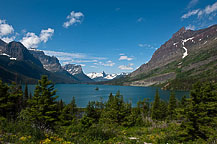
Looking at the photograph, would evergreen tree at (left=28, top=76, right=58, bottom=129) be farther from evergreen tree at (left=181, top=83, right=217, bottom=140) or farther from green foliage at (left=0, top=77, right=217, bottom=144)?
evergreen tree at (left=181, top=83, right=217, bottom=140)

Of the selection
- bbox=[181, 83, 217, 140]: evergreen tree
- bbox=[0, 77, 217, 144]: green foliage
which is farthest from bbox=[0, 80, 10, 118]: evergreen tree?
bbox=[181, 83, 217, 140]: evergreen tree

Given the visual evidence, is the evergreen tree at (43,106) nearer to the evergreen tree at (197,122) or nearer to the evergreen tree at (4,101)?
the evergreen tree at (4,101)

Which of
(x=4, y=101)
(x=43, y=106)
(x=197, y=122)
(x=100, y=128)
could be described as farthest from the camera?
(x=4, y=101)

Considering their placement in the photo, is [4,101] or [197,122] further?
[4,101]

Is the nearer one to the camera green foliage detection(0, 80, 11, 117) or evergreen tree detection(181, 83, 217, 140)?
evergreen tree detection(181, 83, 217, 140)

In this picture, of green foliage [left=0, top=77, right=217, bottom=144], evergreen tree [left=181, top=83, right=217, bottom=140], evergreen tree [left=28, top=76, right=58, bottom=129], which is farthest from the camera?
evergreen tree [left=28, top=76, right=58, bottom=129]

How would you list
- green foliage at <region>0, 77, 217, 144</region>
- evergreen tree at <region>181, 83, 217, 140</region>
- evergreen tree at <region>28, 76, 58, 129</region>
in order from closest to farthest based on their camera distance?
green foliage at <region>0, 77, 217, 144</region> < evergreen tree at <region>181, 83, 217, 140</region> < evergreen tree at <region>28, 76, 58, 129</region>

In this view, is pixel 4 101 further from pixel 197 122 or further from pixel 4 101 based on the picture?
pixel 197 122

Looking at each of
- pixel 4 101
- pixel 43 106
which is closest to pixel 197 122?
pixel 43 106

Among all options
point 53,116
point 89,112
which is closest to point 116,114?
point 53,116

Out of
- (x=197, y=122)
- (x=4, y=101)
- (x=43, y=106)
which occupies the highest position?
(x=197, y=122)

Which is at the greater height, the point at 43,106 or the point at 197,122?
the point at 197,122

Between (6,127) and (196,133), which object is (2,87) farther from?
(196,133)

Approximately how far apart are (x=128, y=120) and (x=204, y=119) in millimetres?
17625
